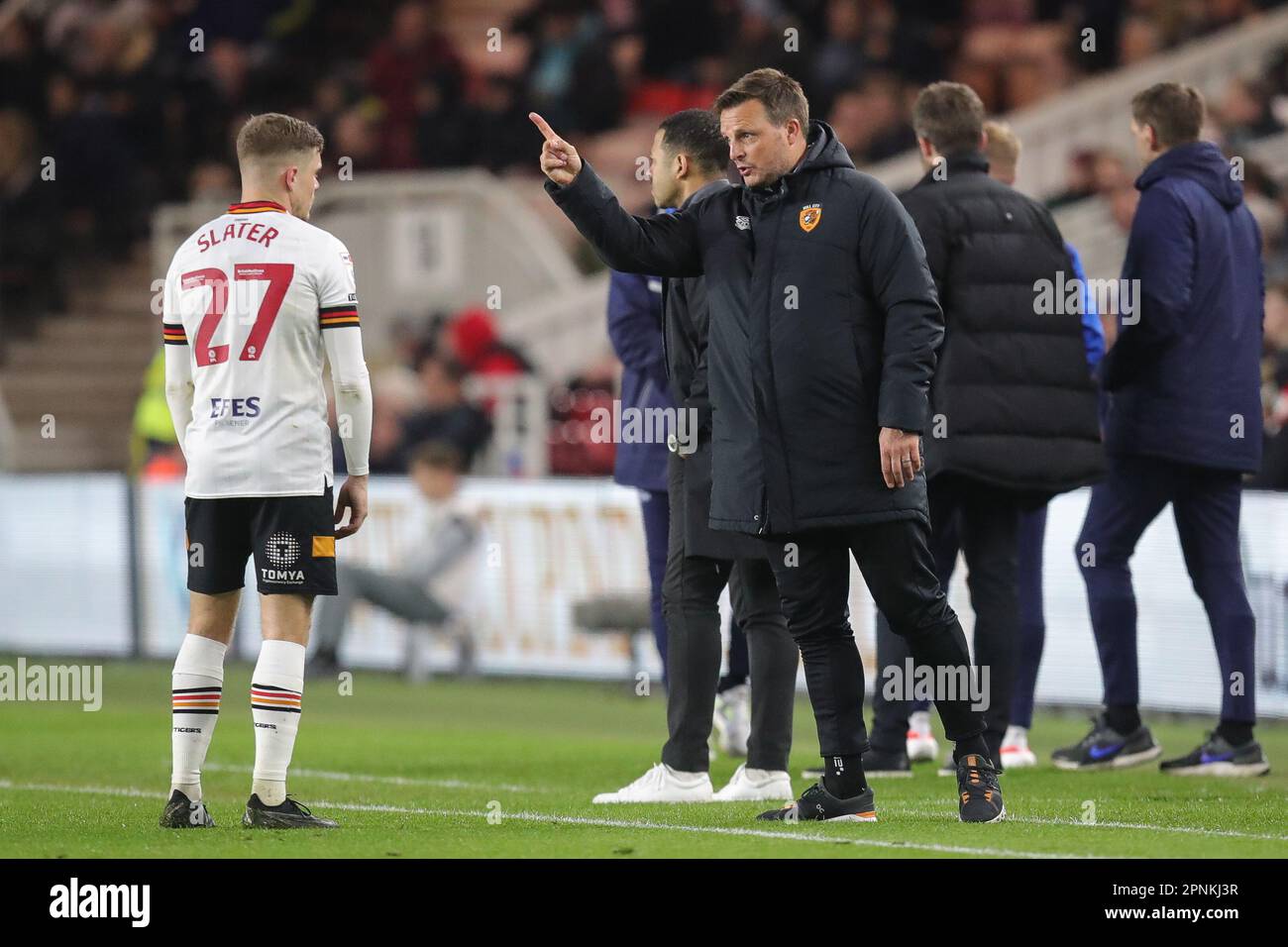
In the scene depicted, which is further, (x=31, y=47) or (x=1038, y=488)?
→ (x=31, y=47)

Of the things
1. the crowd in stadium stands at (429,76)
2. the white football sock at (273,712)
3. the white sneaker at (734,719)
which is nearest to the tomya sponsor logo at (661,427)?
the white sneaker at (734,719)

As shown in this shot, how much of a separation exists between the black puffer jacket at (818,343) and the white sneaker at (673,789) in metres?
1.21

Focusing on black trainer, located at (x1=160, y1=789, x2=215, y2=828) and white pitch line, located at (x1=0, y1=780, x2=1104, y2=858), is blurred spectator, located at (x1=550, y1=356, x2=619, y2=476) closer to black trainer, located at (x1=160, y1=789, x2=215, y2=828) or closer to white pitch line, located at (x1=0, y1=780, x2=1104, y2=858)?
white pitch line, located at (x1=0, y1=780, x2=1104, y2=858)

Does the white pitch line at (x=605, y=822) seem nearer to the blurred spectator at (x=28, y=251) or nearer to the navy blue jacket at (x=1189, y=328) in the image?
the navy blue jacket at (x=1189, y=328)

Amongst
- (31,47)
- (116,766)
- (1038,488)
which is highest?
(31,47)

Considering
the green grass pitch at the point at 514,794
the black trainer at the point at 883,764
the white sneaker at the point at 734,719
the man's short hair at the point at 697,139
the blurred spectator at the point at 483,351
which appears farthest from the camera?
the blurred spectator at the point at 483,351

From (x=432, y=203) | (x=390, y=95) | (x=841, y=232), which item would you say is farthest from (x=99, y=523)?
(x=841, y=232)

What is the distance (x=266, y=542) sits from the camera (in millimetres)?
6188

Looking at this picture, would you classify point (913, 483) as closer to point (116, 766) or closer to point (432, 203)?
point (116, 766)

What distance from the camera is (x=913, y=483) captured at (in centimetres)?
599

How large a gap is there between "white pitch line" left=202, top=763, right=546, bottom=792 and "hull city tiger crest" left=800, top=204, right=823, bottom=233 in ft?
8.82

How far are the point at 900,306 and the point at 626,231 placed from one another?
0.81m
